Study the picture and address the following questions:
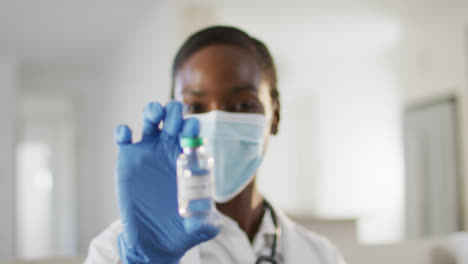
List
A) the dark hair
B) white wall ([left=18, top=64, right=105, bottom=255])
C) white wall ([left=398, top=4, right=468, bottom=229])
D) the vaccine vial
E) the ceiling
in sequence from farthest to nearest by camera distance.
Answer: white wall ([left=18, top=64, right=105, bottom=255]) < the ceiling < white wall ([left=398, top=4, right=468, bottom=229]) < the dark hair < the vaccine vial

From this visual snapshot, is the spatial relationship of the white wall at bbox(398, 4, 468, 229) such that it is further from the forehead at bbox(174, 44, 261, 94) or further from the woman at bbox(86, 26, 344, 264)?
the forehead at bbox(174, 44, 261, 94)

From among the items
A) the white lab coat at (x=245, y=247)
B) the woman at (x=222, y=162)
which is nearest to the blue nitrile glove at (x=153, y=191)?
the woman at (x=222, y=162)

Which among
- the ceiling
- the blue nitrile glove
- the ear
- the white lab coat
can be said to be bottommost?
the white lab coat

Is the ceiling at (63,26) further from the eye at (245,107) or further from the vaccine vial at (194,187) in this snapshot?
the vaccine vial at (194,187)

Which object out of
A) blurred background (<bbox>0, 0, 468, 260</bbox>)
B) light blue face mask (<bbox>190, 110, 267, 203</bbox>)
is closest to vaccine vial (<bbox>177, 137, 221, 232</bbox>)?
light blue face mask (<bbox>190, 110, 267, 203</bbox>)

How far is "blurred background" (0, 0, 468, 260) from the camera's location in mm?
3658

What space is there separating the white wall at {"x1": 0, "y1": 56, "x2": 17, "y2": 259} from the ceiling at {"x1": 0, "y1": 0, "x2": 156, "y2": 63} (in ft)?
1.04

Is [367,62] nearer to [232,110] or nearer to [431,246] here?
[431,246]

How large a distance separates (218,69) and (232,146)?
181mm

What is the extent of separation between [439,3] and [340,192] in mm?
2672

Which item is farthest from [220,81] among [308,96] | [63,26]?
[308,96]

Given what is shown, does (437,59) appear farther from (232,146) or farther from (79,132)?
(79,132)

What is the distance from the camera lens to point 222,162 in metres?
1.00

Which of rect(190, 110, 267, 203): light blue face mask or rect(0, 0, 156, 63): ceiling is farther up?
rect(0, 0, 156, 63): ceiling
